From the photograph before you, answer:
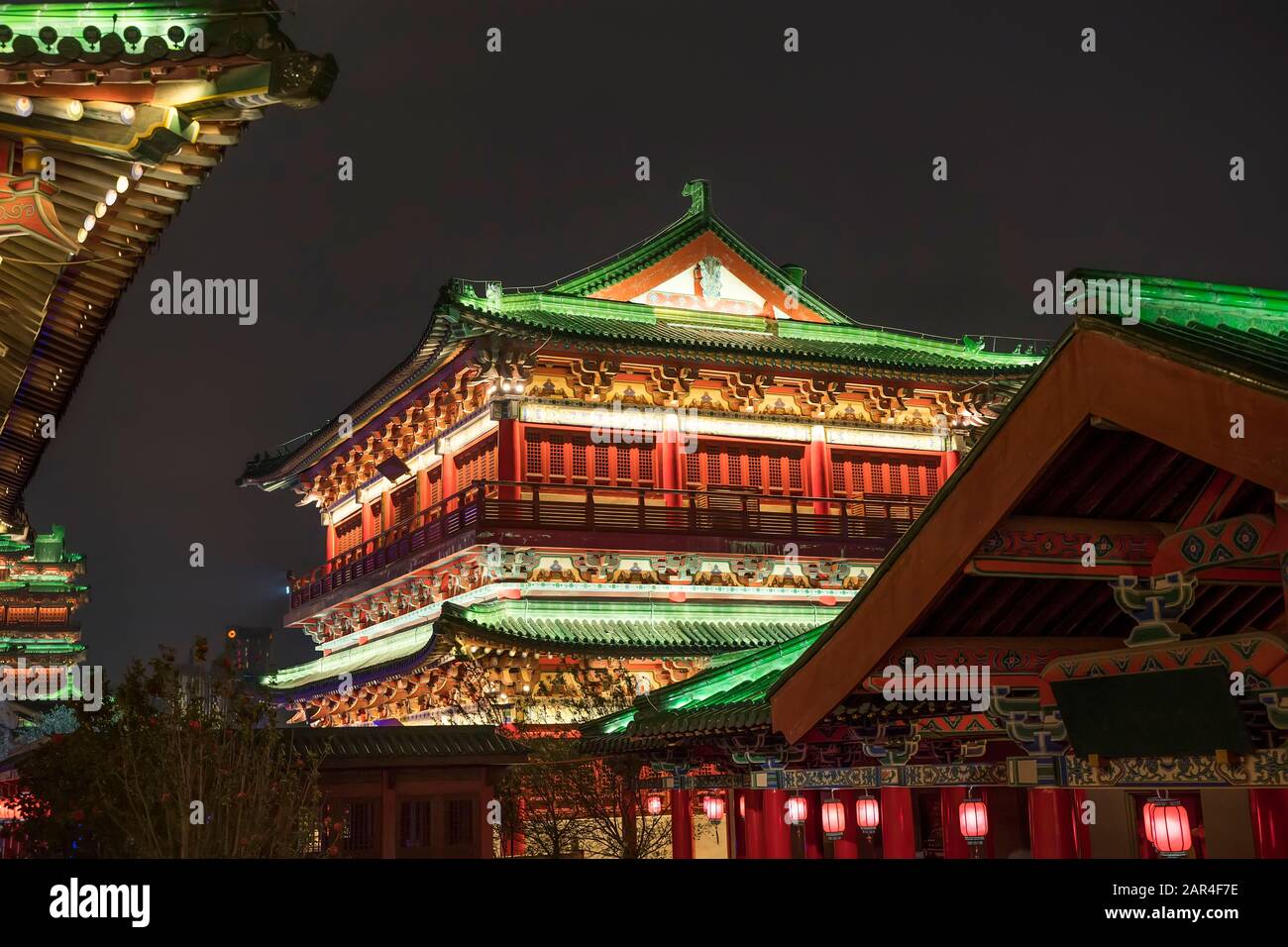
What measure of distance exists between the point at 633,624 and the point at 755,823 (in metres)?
13.2

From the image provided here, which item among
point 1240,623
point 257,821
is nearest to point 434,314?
point 257,821

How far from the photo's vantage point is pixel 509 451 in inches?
1195

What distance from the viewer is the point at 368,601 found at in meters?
36.2

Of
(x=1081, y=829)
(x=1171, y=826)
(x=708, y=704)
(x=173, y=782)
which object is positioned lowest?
(x=1081, y=829)

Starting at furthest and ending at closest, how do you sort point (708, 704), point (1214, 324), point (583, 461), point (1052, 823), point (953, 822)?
point (583, 461), point (708, 704), point (953, 822), point (1052, 823), point (1214, 324)

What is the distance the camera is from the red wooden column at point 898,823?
45.3ft

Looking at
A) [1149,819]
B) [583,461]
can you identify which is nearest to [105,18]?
[1149,819]

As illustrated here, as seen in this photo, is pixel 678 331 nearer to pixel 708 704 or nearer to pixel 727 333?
pixel 727 333

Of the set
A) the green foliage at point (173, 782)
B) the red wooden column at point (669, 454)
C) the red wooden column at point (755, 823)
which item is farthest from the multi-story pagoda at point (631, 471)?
the green foliage at point (173, 782)

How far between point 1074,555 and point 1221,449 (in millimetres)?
Result: 1953

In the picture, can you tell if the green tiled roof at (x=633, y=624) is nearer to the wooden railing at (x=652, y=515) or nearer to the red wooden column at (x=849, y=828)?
the wooden railing at (x=652, y=515)

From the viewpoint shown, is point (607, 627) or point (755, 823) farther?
point (607, 627)

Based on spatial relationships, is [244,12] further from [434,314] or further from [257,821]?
[434,314]
